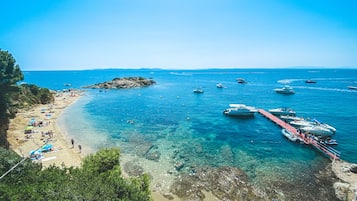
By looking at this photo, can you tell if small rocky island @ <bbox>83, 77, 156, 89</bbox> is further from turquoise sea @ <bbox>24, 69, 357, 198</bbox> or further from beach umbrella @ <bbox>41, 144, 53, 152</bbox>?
beach umbrella @ <bbox>41, 144, 53, 152</bbox>

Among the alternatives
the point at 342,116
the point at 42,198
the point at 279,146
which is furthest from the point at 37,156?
the point at 342,116

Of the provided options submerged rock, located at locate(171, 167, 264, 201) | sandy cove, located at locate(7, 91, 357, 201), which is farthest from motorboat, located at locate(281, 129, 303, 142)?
submerged rock, located at locate(171, 167, 264, 201)

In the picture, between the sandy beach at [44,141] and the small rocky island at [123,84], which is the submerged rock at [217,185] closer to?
the sandy beach at [44,141]

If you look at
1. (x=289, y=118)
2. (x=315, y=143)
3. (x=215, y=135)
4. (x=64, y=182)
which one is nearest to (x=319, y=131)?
(x=315, y=143)

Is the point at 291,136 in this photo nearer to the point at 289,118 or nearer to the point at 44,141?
the point at 289,118

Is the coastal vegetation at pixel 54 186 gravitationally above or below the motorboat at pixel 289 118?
above

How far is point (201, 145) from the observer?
1230 inches

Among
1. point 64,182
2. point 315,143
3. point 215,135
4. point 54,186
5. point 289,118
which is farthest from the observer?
point 289,118

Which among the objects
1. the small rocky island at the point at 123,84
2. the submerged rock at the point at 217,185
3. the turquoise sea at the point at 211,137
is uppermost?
the small rocky island at the point at 123,84

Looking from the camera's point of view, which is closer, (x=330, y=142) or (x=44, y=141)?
(x=330, y=142)

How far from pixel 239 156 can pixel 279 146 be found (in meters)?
8.37

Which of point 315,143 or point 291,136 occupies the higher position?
point 291,136

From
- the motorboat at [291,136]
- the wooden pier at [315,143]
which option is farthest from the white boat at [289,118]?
the motorboat at [291,136]

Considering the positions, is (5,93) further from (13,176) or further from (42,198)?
(42,198)
